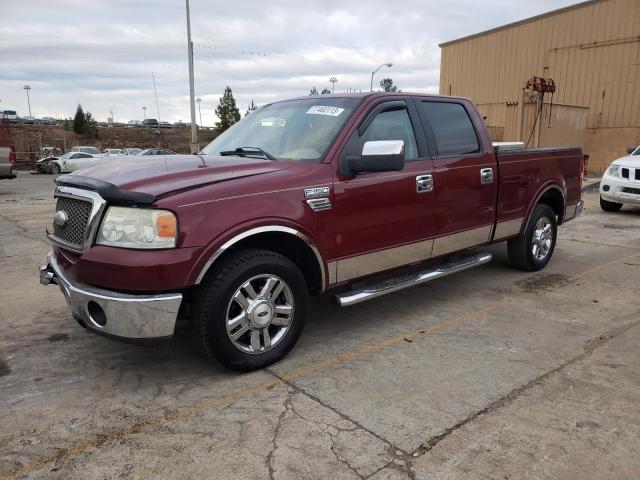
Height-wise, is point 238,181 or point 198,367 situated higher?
point 238,181

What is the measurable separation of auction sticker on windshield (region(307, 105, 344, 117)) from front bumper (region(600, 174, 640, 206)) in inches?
337

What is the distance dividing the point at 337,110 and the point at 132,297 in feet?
7.08

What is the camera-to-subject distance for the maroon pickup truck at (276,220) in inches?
119

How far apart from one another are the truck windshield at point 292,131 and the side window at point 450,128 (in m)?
0.90

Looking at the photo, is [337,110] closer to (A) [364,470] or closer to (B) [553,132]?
(A) [364,470]

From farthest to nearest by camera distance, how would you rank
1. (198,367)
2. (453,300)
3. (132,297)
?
1. (453,300)
2. (198,367)
3. (132,297)

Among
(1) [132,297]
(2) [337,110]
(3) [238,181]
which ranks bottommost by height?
(1) [132,297]

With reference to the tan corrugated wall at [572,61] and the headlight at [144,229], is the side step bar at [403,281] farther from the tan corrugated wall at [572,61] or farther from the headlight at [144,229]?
the tan corrugated wall at [572,61]

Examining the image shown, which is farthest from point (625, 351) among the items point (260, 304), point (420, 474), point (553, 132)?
point (553, 132)

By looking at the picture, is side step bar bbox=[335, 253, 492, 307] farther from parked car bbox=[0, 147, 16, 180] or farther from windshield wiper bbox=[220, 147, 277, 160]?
parked car bbox=[0, 147, 16, 180]

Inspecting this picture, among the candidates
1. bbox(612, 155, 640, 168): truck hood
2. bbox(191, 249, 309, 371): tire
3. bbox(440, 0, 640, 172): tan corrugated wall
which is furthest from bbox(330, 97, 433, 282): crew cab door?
bbox(440, 0, 640, 172): tan corrugated wall

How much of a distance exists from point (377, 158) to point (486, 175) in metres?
1.80

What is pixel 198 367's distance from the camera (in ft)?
11.9

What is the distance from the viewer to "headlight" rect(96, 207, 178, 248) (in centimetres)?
299
